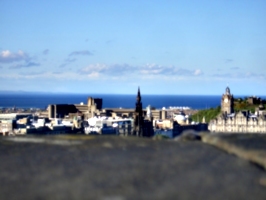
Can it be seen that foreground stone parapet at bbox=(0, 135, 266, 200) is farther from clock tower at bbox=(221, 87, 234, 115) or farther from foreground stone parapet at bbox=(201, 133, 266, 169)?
clock tower at bbox=(221, 87, 234, 115)

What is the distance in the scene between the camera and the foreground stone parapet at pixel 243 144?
10.2 ft

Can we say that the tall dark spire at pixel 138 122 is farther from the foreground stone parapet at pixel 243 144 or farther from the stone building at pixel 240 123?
the foreground stone parapet at pixel 243 144

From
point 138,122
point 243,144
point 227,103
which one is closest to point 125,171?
point 243,144

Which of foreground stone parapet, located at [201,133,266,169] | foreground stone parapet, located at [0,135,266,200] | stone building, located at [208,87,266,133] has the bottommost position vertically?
stone building, located at [208,87,266,133]

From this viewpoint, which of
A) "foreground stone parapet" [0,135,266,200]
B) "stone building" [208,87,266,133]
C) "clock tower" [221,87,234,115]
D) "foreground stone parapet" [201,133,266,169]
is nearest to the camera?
"foreground stone parapet" [0,135,266,200]

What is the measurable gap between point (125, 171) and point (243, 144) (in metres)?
0.84

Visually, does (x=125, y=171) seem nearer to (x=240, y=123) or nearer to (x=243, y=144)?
(x=243, y=144)

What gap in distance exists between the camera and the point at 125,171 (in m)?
2.85

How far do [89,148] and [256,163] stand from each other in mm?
879

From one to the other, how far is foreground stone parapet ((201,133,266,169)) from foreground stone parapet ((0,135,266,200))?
5 cm

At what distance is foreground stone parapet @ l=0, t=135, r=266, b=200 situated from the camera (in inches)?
98.0

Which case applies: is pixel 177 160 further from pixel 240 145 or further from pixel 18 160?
pixel 18 160

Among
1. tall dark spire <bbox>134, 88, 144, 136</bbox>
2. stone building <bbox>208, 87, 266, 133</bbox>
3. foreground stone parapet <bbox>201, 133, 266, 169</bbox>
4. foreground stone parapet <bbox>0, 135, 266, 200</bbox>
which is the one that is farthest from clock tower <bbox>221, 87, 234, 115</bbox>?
foreground stone parapet <bbox>0, 135, 266, 200</bbox>

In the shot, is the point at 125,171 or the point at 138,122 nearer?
the point at 125,171
